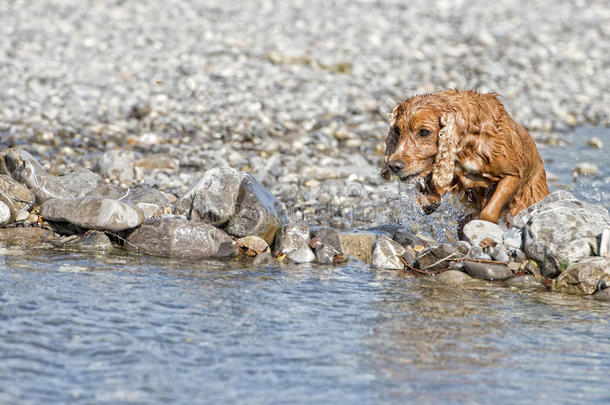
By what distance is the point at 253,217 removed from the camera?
26.6 ft

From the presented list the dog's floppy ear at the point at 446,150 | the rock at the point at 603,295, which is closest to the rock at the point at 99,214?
the dog's floppy ear at the point at 446,150

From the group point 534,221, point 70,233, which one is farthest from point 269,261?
point 534,221

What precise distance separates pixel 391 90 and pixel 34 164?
9.45 m

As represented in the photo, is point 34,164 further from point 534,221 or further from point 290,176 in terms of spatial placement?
point 534,221

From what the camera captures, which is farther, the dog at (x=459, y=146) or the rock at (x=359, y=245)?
the rock at (x=359, y=245)

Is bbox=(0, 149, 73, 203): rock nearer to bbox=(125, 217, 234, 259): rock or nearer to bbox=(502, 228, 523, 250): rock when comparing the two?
bbox=(125, 217, 234, 259): rock

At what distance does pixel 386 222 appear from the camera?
984 centimetres

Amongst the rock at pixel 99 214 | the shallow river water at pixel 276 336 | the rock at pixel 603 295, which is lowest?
the shallow river water at pixel 276 336

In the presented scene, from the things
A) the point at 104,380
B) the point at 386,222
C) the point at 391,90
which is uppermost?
the point at 391,90

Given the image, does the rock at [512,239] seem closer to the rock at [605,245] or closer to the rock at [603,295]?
the rock at [605,245]

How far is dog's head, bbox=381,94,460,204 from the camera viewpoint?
7547mm

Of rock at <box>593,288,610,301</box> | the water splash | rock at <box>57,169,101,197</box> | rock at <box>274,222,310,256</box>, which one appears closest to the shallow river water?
rock at <box>593,288,610,301</box>

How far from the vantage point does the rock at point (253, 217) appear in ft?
26.6

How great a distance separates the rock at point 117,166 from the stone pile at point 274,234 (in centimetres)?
216
